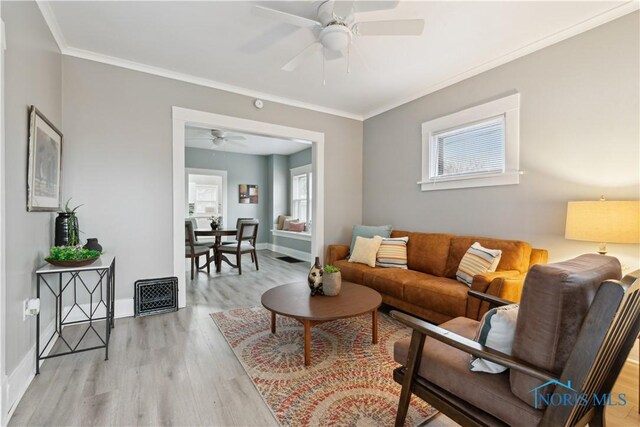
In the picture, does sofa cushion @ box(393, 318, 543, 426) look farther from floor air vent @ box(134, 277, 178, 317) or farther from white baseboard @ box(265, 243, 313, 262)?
white baseboard @ box(265, 243, 313, 262)

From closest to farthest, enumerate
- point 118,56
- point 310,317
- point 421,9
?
point 310,317 → point 421,9 → point 118,56

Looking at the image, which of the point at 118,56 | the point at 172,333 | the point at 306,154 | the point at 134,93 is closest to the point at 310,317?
the point at 172,333

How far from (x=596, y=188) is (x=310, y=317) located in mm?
2475

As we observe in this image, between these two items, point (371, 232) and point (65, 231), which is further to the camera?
point (371, 232)

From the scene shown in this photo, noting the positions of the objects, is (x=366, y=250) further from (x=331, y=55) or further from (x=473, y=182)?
(x=331, y=55)

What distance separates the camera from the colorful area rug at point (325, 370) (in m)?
1.63

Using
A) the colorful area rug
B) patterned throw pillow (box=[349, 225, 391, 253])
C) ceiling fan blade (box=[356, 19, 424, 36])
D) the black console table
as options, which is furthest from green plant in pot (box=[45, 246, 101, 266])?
patterned throw pillow (box=[349, 225, 391, 253])

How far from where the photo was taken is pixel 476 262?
2.69m

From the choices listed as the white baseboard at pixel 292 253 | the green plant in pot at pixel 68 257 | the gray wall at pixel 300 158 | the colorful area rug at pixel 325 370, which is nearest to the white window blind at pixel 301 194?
the gray wall at pixel 300 158

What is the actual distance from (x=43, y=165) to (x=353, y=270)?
298 centimetres

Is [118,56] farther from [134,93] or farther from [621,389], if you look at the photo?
[621,389]

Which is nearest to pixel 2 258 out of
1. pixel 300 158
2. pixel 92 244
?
pixel 92 244

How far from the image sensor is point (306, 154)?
702 cm

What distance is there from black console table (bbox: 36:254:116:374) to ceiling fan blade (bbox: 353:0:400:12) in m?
2.69
